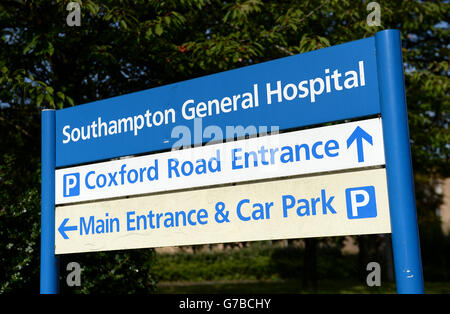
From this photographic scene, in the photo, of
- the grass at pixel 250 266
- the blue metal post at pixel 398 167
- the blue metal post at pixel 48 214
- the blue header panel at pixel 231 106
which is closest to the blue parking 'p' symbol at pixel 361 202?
the blue metal post at pixel 398 167

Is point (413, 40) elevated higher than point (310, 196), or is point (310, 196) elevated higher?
point (413, 40)

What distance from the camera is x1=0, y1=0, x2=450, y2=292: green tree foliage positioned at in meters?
6.49

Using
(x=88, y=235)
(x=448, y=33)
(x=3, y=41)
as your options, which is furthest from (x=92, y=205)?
(x=448, y=33)

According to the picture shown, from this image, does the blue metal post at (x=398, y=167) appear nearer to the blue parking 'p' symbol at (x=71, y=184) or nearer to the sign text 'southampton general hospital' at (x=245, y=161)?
the sign text 'southampton general hospital' at (x=245, y=161)

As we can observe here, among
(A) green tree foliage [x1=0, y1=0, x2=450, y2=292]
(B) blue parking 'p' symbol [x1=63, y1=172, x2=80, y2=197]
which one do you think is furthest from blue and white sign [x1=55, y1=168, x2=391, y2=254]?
(A) green tree foliage [x1=0, y1=0, x2=450, y2=292]

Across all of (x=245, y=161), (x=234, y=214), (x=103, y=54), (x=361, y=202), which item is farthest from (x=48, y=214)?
(x=103, y=54)

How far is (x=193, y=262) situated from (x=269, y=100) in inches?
854

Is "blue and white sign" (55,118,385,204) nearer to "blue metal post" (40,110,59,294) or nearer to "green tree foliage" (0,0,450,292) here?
"blue metal post" (40,110,59,294)

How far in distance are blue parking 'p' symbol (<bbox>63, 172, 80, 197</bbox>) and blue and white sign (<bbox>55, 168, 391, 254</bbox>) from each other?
0.39 ft

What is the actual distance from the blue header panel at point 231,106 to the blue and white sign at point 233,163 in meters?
0.09

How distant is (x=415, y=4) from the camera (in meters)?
11.9

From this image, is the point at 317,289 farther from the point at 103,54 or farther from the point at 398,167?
the point at 398,167

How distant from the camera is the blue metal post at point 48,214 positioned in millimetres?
4367
